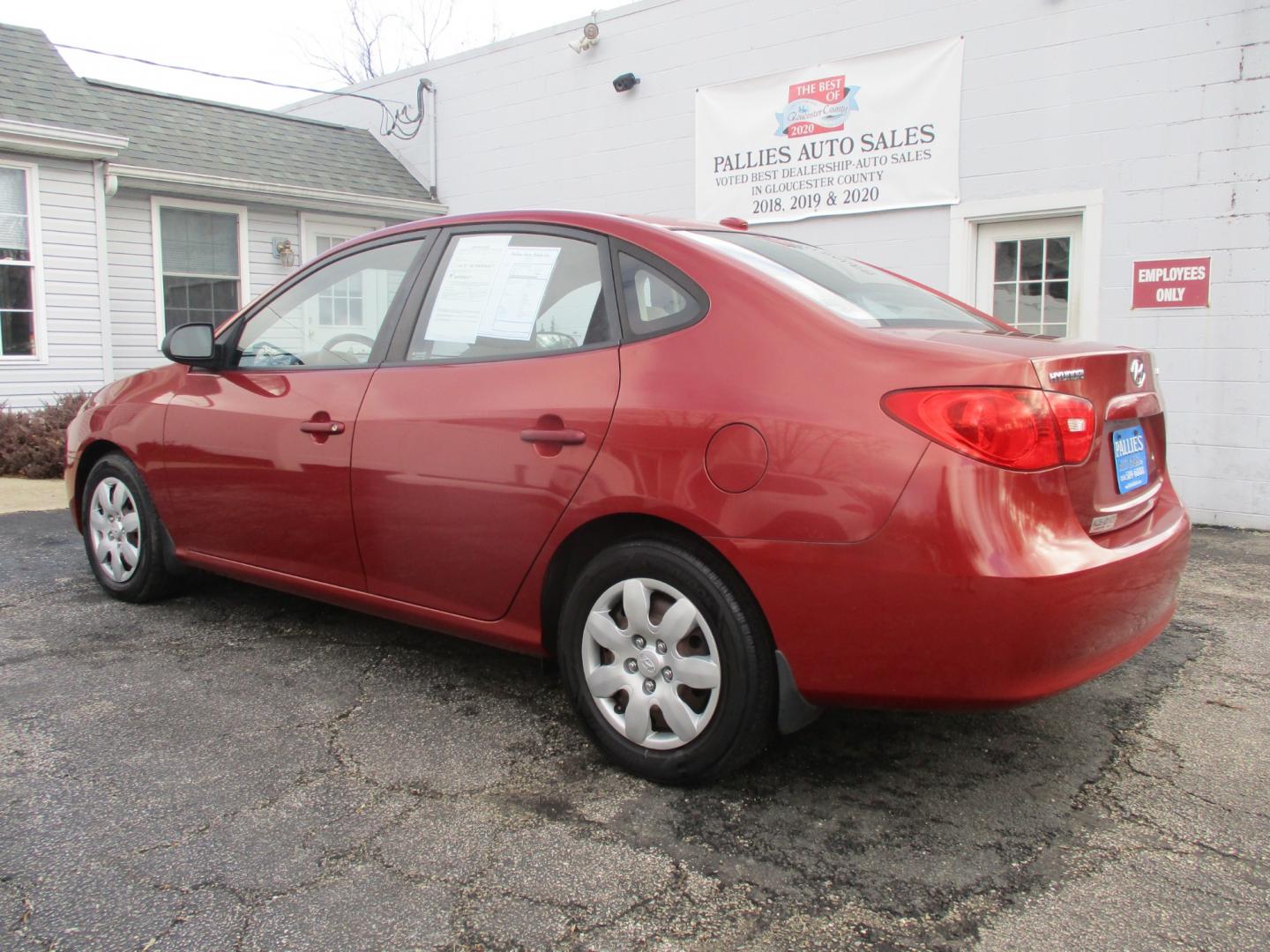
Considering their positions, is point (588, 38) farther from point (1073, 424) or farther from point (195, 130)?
point (1073, 424)

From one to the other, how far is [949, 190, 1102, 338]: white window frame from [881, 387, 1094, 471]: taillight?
5.83m

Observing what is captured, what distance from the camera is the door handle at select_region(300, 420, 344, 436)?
11.2ft

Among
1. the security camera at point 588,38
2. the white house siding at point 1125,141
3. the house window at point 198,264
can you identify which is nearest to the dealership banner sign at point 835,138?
the white house siding at point 1125,141

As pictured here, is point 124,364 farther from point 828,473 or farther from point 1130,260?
point 828,473

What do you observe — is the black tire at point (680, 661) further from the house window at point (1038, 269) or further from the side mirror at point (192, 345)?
the house window at point (1038, 269)

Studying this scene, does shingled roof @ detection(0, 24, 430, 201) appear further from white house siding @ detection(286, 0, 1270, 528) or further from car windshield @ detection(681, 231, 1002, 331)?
car windshield @ detection(681, 231, 1002, 331)

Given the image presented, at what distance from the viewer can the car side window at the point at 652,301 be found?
2748 mm

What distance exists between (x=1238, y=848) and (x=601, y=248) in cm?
226

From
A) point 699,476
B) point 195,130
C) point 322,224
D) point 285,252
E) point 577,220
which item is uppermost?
point 195,130

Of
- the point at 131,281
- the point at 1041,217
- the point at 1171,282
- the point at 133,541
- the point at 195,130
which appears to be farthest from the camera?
the point at 195,130

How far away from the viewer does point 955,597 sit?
224 cm

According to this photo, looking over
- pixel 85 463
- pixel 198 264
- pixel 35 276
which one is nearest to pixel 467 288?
pixel 85 463

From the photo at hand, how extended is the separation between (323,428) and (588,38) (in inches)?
331

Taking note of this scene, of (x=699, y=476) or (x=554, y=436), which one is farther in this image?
(x=554, y=436)
